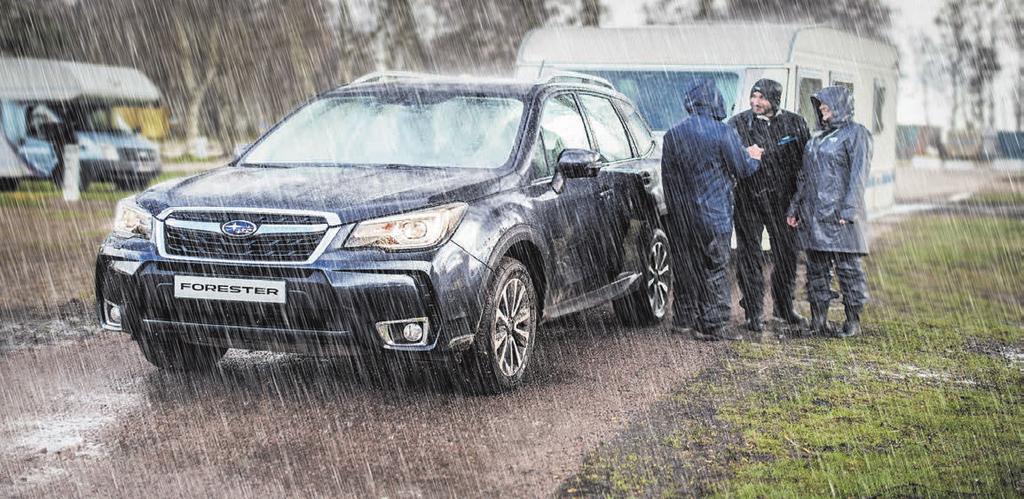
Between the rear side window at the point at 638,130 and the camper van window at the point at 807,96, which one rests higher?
the rear side window at the point at 638,130

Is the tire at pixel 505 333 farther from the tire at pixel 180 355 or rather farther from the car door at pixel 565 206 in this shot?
the tire at pixel 180 355

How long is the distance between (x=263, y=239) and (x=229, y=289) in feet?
0.94

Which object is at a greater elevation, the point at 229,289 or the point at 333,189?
the point at 333,189

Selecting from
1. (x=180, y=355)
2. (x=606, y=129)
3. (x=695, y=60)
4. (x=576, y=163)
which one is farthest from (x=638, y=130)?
(x=695, y=60)

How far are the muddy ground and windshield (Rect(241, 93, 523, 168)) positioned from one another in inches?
48.2

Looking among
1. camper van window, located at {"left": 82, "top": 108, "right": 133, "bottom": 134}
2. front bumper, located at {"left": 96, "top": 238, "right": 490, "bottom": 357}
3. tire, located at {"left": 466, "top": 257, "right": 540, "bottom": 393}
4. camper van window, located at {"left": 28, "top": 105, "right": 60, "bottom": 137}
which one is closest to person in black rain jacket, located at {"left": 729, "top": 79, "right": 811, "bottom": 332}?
tire, located at {"left": 466, "top": 257, "right": 540, "bottom": 393}

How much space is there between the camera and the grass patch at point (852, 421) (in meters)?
4.72

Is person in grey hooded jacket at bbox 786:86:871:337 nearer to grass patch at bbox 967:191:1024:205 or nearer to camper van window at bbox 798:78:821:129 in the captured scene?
camper van window at bbox 798:78:821:129

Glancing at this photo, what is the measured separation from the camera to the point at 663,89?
12.3 m

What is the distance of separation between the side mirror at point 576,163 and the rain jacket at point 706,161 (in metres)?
1.19

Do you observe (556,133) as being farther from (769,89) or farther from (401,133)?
(769,89)

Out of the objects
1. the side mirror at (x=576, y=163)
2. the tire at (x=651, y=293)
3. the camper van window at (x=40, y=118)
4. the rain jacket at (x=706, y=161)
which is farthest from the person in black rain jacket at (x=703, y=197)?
the camper van window at (x=40, y=118)

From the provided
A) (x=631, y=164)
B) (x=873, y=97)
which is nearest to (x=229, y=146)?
(x=873, y=97)

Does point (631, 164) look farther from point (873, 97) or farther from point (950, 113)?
point (950, 113)
